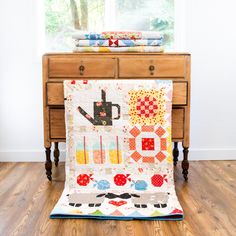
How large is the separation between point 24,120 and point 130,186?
3.87ft

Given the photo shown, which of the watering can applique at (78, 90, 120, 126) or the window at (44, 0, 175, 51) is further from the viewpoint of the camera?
the window at (44, 0, 175, 51)

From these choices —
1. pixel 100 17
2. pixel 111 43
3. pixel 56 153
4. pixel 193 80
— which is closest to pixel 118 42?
pixel 111 43

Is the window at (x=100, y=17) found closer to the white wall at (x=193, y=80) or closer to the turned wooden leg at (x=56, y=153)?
the white wall at (x=193, y=80)

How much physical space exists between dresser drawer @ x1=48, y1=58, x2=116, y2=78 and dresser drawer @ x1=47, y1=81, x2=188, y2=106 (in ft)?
0.23

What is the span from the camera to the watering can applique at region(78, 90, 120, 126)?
7.29 ft

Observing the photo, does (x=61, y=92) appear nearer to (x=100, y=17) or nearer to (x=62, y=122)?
(x=62, y=122)

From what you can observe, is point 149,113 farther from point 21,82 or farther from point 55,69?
point 21,82

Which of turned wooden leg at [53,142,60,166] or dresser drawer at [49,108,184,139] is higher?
dresser drawer at [49,108,184,139]

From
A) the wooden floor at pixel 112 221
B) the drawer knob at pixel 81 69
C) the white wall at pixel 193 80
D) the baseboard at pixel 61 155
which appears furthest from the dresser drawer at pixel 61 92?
the baseboard at pixel 61 155

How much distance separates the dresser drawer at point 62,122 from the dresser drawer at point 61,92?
62 millimetres

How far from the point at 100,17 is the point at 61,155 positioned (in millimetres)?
1124

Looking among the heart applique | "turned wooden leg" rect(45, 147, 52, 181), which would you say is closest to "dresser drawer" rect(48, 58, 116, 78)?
"turned wooden leg" rect(45, 147, 52, 181)

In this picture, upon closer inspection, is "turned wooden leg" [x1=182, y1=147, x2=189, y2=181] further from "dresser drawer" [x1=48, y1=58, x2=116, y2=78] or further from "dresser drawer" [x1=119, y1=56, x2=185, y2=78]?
"dresser drawer" [x1=48, y1=58, x2=116, y2=78]

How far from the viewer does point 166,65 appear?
2.31m
